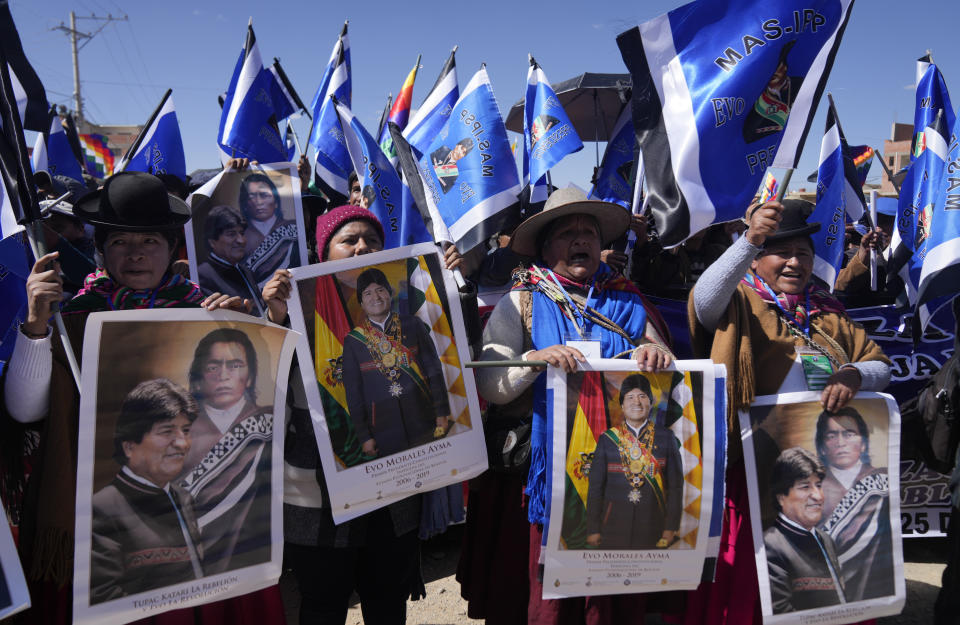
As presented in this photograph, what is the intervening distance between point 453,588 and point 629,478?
93.4 inches

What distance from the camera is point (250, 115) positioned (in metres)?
4.94

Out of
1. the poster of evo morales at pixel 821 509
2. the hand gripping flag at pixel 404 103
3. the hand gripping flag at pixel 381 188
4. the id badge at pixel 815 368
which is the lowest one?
the poster of evo morales at pixel 821 509

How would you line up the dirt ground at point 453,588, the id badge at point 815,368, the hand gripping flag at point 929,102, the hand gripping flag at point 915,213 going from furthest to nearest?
the hand gripping flag at point 929,102
the dirt ground at point 453,588
the hand gripping flag at point 915,213
the id badge at point 815,368

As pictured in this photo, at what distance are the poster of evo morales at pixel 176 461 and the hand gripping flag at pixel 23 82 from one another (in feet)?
4.01

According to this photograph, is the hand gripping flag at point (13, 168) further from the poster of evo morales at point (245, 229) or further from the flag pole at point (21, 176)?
the poster of evo morales at point (245, 229)

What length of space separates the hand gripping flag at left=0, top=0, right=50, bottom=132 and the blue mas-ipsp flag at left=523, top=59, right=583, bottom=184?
9.33 ft

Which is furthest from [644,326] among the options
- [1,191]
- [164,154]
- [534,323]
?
[164,154]

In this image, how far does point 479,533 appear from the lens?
3453 millimetres

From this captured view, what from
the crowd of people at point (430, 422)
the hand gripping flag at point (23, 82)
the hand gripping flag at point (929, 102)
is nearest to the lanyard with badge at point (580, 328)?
the crowd of people at point (430, 422)

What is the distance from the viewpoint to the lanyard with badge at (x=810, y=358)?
3.00m

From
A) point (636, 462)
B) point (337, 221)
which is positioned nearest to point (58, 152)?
point (337, 221)

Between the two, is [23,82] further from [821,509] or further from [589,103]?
[589,103]

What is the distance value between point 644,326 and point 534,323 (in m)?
0.53

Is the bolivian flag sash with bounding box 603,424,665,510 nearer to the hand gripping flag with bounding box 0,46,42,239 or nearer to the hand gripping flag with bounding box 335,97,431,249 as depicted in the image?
the hand gripping flag with bounding box 335,97,431,249
